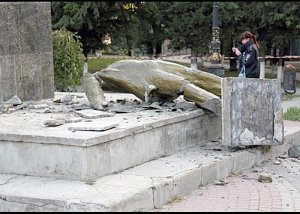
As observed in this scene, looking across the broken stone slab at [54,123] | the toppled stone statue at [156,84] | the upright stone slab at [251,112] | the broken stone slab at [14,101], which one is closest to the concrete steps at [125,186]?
the upright stone slab at [251,112]

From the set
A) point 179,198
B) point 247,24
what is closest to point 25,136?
point 179,198

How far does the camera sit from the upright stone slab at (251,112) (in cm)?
735

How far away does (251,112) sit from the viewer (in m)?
7.49

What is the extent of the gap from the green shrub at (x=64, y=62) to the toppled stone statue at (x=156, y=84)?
4.56 meters

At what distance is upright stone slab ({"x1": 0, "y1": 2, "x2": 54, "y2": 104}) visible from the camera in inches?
351

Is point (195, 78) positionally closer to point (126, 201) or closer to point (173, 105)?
point (173, 105)

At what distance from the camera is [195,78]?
8125 millimetres

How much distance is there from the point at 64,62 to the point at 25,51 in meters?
3.56

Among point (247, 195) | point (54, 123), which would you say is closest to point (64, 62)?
point (54, 123)

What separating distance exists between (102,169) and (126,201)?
832 millimetres

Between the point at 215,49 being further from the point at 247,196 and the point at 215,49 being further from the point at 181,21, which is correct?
the point at 247,196

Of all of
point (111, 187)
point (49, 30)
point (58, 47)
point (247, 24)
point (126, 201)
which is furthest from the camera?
point (247, 24)

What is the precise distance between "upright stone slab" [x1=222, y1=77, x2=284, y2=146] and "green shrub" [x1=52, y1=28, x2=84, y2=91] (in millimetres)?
6196

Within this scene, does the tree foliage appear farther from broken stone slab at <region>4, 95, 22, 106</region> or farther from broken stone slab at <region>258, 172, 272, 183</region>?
broken stone slab at <region>258, 172, 272, 183</region>
